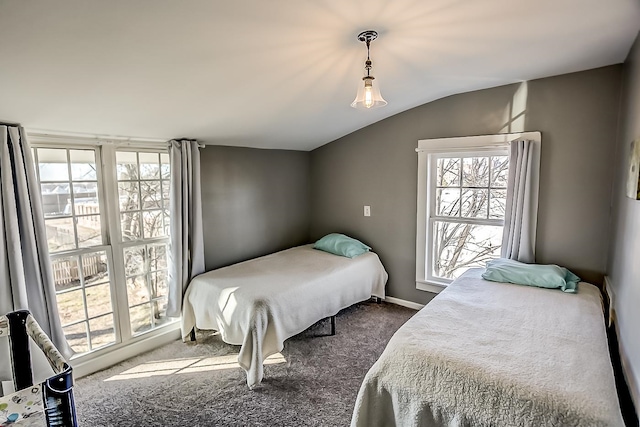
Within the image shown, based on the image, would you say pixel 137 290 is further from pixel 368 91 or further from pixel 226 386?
pixel 368 91

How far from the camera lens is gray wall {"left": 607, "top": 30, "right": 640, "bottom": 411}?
1620mm

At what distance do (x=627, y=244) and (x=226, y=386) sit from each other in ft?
8.85

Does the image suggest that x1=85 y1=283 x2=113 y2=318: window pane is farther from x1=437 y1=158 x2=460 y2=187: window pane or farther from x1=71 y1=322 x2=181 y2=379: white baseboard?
x1=437 y1=158 x2=460 y2=187: window pane

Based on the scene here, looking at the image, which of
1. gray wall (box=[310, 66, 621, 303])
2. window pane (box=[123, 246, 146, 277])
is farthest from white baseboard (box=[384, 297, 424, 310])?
window pane (box=[123, 246, 146, 277])

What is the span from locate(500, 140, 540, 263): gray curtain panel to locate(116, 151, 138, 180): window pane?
3186mm

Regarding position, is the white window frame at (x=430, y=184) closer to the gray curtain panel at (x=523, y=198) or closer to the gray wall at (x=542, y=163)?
the gray wall at (x=542, y=163)

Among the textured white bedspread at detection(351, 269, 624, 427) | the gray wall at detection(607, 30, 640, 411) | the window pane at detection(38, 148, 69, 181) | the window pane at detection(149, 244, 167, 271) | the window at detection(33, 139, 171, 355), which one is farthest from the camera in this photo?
the window pane at detection(149, 244, 167, 271)

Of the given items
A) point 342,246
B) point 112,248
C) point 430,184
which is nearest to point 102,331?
point 112,248

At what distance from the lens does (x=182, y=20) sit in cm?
151

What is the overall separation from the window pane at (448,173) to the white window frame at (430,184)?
6 cm

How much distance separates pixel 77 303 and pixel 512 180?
143 inches

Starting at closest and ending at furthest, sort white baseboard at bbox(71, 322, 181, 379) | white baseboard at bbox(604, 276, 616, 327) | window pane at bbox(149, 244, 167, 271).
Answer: white baseboard at bbox(604, 276, 616, 327), white baseboard at bbox(71, 322, 181, 379), window pane at bbox(149, 244, 167, 271)

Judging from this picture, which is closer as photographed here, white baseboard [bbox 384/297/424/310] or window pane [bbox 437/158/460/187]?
window pane [bbox 437/158/460/187]

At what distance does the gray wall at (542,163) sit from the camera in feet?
8.54
